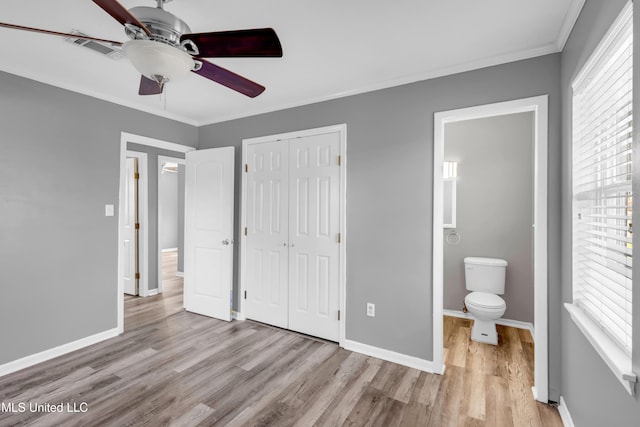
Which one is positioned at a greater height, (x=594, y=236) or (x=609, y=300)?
(x=594, y=236)

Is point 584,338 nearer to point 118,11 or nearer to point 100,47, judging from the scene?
point 118,11

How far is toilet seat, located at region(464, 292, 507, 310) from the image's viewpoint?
2873 millimetres

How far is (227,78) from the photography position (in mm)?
1778

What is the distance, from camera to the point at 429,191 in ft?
8.31

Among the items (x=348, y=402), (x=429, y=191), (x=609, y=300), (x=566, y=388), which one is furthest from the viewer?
(x=429, y=191)

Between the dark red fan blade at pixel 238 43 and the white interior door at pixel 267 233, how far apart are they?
6.14ft

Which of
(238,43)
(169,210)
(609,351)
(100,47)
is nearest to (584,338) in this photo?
(609,351)

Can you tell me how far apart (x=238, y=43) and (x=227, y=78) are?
473 millimetres

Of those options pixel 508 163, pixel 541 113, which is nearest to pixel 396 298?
pixel 541 113

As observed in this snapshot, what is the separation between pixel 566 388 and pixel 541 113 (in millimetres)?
1817

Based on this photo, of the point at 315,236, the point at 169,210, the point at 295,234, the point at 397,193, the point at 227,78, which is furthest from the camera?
the point at 169,210

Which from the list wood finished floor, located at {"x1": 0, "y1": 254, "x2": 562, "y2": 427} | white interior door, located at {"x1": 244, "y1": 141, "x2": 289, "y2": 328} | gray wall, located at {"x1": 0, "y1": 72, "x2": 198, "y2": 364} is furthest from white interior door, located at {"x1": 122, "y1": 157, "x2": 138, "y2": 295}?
white interior door, located at {"x1": 244, "y1": 141, "x2": 289, "y2": 328}

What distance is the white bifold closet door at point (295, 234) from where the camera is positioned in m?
3.03

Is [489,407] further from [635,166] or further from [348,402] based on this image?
[635,166]
